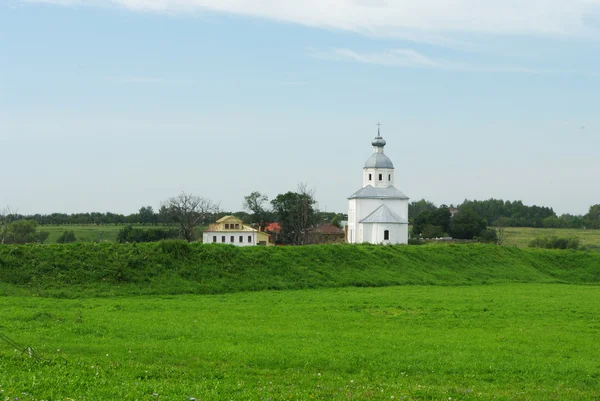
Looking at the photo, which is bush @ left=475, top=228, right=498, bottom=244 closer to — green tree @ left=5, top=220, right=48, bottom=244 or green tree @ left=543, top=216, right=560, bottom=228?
green tree @ left=543, top=216, right=560, bottom=228

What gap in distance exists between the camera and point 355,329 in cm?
1800

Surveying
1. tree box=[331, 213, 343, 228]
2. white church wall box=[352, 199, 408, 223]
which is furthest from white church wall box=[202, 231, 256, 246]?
tree box=[331, 213, 343, 228]

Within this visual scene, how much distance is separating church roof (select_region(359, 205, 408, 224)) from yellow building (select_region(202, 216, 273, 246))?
47.0 feet

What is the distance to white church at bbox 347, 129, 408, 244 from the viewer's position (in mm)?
69500

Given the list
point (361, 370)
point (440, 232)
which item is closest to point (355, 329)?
point (361, 370)

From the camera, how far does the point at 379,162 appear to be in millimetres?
74062

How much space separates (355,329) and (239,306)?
5889 millimetres

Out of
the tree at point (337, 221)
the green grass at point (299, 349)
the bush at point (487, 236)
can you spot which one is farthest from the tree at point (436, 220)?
the green grass at point (299, 349)


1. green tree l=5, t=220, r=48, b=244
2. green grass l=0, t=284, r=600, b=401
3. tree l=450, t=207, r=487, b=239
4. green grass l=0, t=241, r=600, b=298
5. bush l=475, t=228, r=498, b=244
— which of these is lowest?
green grass l=0, t=284, r=600, b=401

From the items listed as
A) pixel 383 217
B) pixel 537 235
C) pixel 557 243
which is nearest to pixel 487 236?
pixel 537 235

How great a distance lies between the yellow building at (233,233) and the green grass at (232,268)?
41345 mm

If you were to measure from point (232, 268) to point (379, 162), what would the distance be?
→ 45.9m

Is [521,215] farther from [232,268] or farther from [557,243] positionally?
[232,268]

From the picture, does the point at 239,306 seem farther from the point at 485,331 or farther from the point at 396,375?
the point at 396,375
